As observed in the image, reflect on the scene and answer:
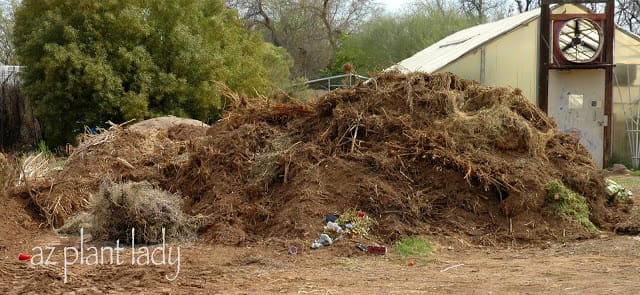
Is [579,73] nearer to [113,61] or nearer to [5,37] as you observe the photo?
[113,61]

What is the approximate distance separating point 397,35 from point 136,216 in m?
29.7

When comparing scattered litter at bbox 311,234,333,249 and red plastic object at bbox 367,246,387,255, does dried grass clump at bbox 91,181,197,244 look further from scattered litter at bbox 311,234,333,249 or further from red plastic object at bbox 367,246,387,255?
red plastic object at bbox 367,246,387,255

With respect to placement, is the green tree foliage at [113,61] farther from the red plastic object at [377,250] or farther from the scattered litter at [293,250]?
the red plastic object at [377,250]

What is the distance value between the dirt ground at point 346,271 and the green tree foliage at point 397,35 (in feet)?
86.5

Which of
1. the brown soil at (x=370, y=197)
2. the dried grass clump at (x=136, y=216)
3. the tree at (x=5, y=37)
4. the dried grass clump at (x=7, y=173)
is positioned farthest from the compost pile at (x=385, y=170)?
the tree at (x=5, y=37)

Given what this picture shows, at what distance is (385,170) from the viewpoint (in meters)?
9.84

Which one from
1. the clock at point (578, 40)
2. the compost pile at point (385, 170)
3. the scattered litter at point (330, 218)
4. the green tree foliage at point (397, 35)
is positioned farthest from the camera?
the green tree foliage at point (397, 35)

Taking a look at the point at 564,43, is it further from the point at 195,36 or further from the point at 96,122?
the point at 96,122

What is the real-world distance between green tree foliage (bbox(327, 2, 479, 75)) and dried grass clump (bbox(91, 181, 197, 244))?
26.0 metres

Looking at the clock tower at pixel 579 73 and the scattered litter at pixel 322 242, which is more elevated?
the clock tower at pixel 579 73

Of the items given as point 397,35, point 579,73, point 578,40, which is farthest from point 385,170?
point 397,35

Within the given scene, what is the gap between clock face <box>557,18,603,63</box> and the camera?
698 inches

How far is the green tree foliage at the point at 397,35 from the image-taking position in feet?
118

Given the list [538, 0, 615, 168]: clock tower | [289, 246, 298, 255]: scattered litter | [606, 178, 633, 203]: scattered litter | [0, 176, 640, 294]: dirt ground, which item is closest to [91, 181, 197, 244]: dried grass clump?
[0, 176, 640, 294]: dirt ground
